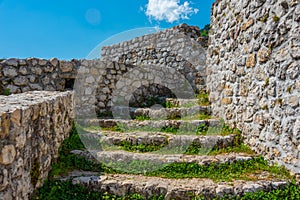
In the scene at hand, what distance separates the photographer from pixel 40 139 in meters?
3.22

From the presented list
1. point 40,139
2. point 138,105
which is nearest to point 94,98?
point 138,105

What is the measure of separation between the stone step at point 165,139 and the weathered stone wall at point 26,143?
3.55ft

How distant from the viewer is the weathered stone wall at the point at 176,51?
347 inches

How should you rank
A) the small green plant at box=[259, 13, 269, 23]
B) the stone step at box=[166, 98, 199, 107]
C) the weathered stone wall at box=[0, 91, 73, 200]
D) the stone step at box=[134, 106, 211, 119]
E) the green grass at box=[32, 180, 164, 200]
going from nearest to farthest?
the weathered stone wall at box=[0, 91, 73, 200], the green grass at box=[32, 180, 164, 200], the small green plant at box=[259, 13, 269, 23], the stone step at box=[134, 106, 211, 119], the stone step at box=[166, 98, 199, 107]

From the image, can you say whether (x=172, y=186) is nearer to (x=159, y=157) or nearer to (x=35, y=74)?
(x=159, y=157)

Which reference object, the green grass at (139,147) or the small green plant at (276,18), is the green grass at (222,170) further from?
the small green plant at (276,18)

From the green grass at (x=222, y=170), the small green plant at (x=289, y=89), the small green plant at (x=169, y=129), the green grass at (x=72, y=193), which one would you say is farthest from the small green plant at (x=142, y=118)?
the small green plant at (x=289, y=89)

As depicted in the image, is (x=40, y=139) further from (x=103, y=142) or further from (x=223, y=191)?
(x=223, y=191)

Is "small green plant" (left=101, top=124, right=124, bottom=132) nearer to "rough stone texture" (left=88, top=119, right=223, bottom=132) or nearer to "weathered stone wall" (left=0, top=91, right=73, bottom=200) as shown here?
"rough stone texture" (left=88, top=119, right=223, bottom=132)

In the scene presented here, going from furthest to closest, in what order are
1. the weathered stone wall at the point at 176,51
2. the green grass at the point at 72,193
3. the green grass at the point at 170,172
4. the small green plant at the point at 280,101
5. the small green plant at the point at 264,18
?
1. the weathered stone wall at the point at 176,51
2. the small green plant at the point at 264,18
3. the small green plant at the point at 280,101
4. the green grass at the point at 170,172
5. the green grass at the point at 72,193

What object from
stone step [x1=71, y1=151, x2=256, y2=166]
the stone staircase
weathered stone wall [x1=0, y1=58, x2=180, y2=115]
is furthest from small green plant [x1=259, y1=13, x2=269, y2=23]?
weathered stone wall [x1=0, y1=58, x2=180, y2=115]

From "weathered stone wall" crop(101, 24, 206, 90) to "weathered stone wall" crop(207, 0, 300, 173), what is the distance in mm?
2586

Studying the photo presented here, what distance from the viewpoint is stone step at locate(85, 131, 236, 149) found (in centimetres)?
483

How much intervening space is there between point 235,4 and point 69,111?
3637 mm
